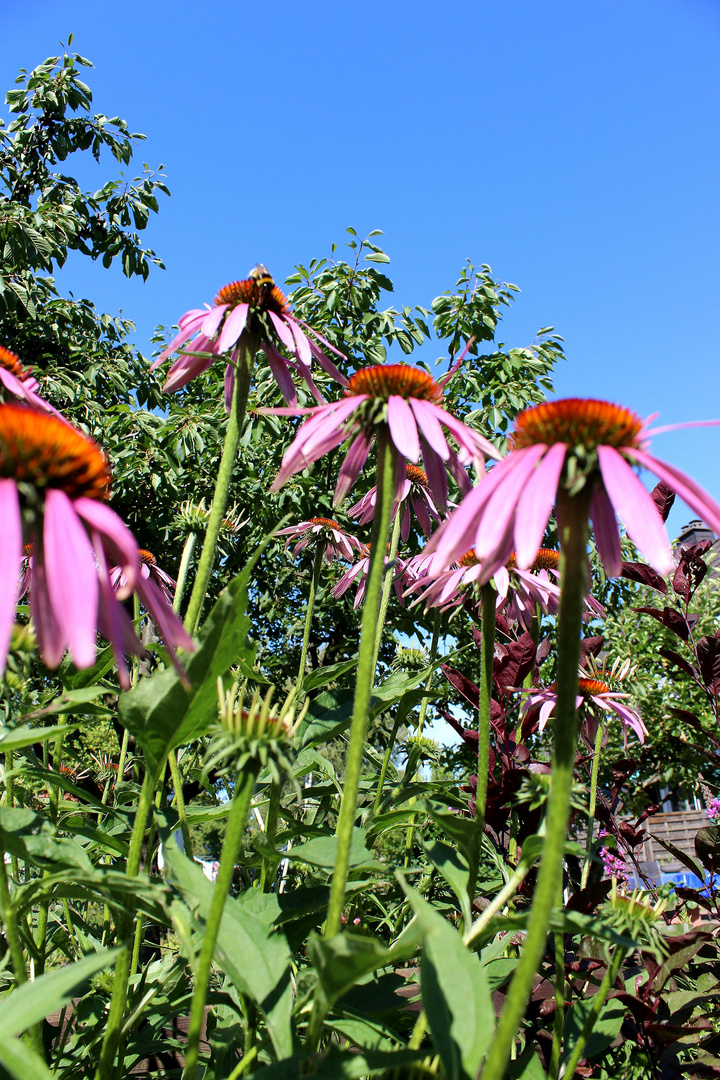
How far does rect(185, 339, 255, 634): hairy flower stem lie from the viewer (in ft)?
3.31

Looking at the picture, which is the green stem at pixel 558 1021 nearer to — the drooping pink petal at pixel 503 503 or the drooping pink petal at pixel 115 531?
the drooping pink petal at pixel 503 503

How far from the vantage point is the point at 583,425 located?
2.53ft

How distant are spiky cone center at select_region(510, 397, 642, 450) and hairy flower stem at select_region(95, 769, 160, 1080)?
0.63 m

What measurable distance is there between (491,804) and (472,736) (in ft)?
0.95

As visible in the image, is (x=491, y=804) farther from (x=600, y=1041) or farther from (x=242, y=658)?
(x=242, y=658)

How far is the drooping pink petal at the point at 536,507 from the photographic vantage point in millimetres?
659

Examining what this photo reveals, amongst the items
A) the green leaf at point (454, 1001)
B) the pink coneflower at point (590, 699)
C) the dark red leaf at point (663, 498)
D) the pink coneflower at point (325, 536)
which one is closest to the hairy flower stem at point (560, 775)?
the green leaf at point (454, 1001)

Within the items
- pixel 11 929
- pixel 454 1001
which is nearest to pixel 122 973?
pixel 11 929

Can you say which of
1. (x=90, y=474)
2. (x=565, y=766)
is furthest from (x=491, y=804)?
(x=90, y=474)

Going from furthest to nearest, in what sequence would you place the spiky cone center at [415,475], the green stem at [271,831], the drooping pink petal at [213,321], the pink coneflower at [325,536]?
the pink coneflower at [325,536]
the spiky cone center at [415,475]
the drooping pink petal at [213,321]
the green stem at [271,831]

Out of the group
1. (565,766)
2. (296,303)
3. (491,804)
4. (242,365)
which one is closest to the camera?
→ (565,766)

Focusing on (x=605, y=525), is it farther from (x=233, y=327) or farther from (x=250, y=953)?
(x=233, y=327)

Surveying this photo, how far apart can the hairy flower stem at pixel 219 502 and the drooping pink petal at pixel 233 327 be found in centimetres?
5

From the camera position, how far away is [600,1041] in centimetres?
109
